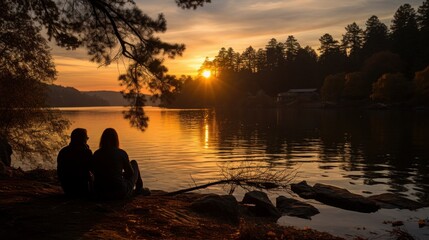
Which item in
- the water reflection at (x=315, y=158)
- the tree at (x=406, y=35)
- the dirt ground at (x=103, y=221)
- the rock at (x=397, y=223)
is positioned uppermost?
the tree at (x=406, y=35)

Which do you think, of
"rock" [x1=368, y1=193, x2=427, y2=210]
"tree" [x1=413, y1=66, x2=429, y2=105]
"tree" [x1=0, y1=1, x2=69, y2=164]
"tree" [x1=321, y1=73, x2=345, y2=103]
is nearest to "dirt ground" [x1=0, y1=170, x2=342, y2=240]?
"rock" [x1=368, y1=193, x2=427, y2=210]

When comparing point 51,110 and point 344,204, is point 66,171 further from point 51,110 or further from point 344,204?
point 51,110

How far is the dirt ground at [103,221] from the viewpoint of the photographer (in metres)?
6.70

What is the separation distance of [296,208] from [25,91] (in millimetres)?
15178

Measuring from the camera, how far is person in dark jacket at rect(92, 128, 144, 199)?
29.0ft

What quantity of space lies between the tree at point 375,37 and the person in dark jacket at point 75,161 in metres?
133

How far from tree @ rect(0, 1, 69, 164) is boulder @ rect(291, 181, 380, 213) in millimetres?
14281

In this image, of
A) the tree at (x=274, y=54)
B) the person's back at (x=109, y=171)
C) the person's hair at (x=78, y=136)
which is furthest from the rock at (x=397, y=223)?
the tree at (x=274, y=54)

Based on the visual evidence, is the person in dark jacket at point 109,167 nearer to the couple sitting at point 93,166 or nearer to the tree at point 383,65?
the couple sitting at point 93,166

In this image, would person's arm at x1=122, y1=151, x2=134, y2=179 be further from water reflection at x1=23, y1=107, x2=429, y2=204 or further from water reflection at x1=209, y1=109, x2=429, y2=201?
water reflection at x1=209, y1=109, x2=429, y2=201

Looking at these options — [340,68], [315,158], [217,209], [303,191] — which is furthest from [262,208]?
[340,68]

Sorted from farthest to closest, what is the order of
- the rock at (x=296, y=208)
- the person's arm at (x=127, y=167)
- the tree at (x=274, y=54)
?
1. the tree at (x=274, y=54)
2. the rock at (x=296, y=208)
3. the person's arm at (x=127, y=167)

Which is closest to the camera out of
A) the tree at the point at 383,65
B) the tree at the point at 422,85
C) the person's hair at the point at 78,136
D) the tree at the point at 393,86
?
the person's hair at the point at 78,136

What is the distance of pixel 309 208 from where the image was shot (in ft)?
45.5
